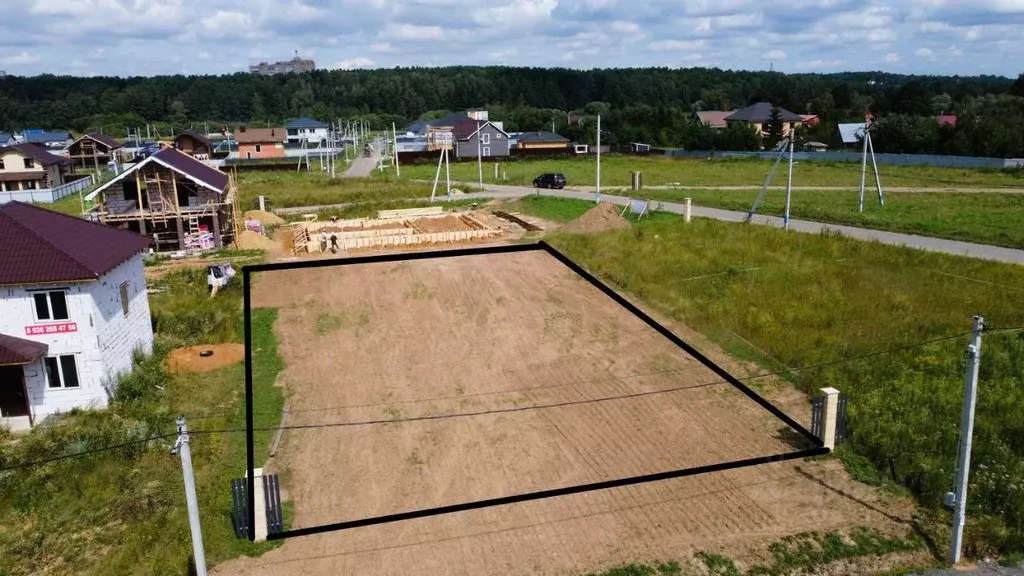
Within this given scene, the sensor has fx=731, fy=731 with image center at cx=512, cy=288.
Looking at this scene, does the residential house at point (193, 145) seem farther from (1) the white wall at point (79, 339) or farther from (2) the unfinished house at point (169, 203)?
(1) the white wall at point (79, 339)

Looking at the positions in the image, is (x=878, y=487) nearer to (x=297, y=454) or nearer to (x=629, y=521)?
(x=629, y=521)

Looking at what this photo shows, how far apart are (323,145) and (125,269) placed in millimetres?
83460

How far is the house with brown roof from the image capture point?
50.2 feet

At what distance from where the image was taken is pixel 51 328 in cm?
1556

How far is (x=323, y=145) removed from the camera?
9762 centimetres

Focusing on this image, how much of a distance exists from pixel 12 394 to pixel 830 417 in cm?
1653

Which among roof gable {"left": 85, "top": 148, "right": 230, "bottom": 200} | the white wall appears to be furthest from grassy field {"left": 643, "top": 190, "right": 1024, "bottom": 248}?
the white wall

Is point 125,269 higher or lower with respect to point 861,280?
higher

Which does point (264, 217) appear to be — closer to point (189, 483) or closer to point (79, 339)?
point (79, 339)

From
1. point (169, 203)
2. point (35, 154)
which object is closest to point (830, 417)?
point (169, 203)

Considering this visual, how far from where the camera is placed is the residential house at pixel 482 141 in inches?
3029

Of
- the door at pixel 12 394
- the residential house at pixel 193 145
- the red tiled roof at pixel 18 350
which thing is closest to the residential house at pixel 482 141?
the residential house at pixel 193 145

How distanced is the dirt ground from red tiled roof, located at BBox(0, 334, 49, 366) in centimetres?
494

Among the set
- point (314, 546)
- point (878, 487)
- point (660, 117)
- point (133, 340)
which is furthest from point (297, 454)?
point (660, 117)
